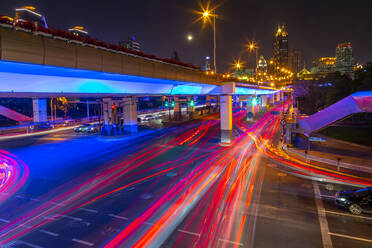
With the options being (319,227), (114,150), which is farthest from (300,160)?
(114,150)

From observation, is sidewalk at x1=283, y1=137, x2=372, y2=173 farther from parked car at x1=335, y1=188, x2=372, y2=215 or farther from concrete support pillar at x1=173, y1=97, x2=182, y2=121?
concrete support pillar at x1=173, y1=97, x2=182, y2=121

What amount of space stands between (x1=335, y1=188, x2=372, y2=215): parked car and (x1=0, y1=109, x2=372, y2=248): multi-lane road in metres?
0.38

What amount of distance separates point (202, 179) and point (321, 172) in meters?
8.77

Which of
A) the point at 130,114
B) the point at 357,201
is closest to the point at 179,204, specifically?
the point at 357,201

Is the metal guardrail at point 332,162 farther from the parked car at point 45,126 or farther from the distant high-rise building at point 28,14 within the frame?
the parked car at point 45,126

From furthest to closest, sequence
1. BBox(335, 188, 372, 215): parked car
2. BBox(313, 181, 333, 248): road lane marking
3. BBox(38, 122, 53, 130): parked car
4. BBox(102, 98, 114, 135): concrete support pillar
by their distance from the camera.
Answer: BBox(38, 122, 53, 130): parked car
BBox(102, 98, 114, 135): concrete support pillar
BBox(335, 188, 372, 215): parked car
BBox(313, 181, 333, 248): road lane marking

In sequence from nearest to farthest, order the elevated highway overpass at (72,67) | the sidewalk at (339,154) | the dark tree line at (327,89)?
the elevated highway overpass at (72,67), the sidewalk at (339,154), the dark tree line at (327,89)

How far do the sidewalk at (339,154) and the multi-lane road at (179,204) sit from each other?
1.84 meters

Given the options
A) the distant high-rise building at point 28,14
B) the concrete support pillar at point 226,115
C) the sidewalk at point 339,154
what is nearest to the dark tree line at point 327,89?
the sidewalk at point 339,154

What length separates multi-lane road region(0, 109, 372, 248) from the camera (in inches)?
343

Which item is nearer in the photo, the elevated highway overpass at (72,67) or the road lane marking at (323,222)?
the road lane marking at (323,222)

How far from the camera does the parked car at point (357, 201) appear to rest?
10.3 metres

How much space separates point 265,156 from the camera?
69.7 feet

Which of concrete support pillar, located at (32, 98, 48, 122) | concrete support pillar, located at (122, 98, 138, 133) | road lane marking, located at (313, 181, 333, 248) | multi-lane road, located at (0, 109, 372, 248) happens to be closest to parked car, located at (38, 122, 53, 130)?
concrete support pillar, located at (32, 98, 48, 122)
